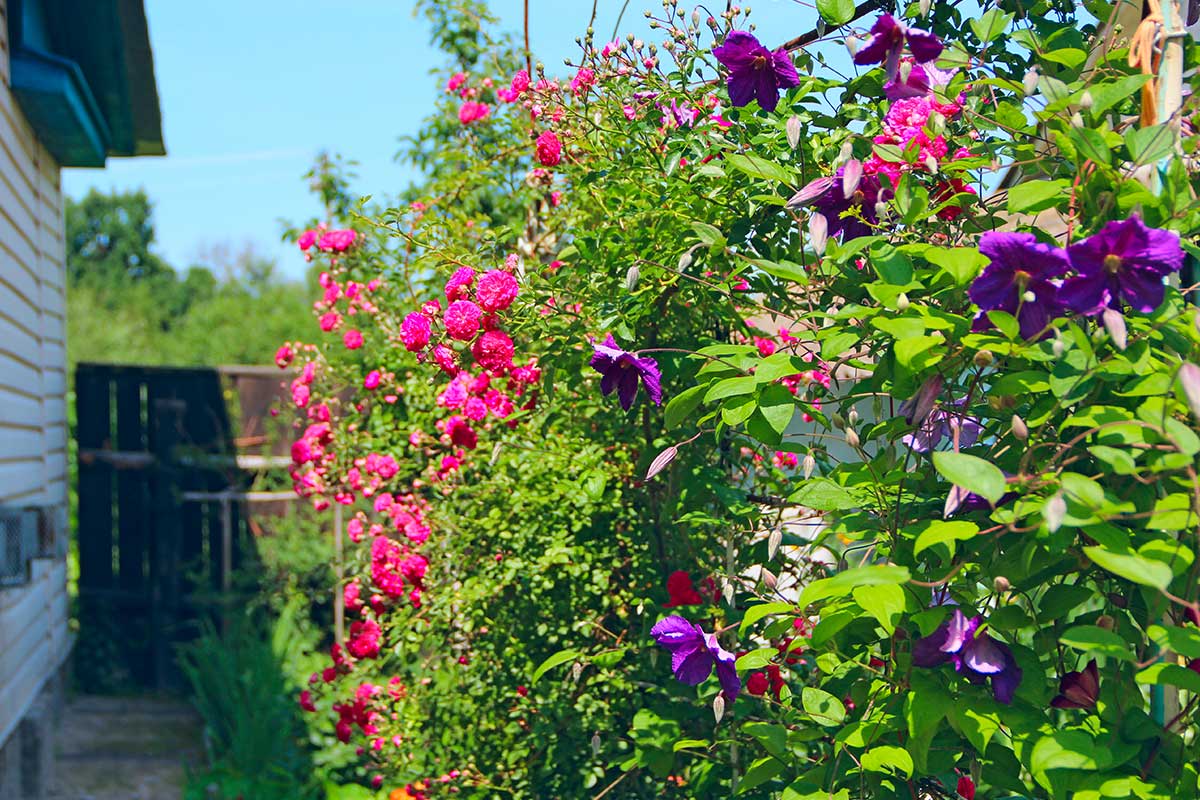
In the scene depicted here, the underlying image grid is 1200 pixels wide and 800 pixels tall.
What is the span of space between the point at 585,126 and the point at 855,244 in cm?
97

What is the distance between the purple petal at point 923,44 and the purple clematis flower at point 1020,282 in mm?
310

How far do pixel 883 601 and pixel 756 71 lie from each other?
0.87 meters

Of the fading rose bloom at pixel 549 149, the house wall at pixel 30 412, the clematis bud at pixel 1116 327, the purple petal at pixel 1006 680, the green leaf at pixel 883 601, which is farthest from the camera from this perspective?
the house wall at pixel 30 412

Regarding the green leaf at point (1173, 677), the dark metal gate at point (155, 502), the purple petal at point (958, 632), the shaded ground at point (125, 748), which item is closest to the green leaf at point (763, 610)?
the purple petal at point (958, 632)

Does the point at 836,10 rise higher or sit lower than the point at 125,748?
higher

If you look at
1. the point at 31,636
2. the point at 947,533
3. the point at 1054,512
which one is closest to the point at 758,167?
the point at 947,533

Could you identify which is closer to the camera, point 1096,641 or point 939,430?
point 1096,641

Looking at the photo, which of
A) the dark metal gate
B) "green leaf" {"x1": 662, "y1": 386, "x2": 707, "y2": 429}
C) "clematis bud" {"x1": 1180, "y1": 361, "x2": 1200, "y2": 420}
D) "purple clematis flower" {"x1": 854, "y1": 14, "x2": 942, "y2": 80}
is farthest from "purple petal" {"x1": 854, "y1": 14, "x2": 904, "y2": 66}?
the dark metal gate

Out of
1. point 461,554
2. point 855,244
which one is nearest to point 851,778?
point 855,244

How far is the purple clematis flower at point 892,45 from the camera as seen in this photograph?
1.45m

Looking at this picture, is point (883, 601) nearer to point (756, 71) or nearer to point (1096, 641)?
point (1096, 641)

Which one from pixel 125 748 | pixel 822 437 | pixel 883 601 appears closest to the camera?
pixel 883 601

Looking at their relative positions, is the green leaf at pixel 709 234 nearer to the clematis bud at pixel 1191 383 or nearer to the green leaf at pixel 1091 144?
the green leaf at pixel 1091 144

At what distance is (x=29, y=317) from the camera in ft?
16.7
